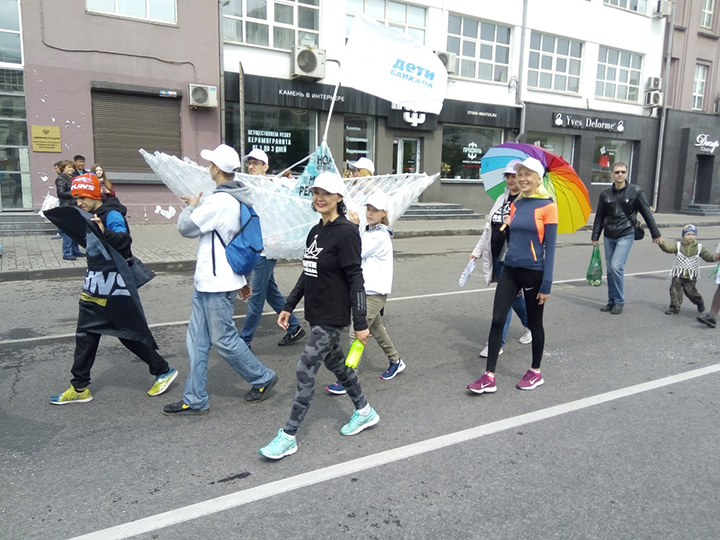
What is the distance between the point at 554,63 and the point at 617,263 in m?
18.7

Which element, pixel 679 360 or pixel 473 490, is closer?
pixel 473 490

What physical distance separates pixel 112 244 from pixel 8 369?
1.98m

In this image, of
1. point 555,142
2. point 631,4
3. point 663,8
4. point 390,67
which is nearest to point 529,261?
point 390,67

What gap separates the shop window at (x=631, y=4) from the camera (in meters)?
24.3

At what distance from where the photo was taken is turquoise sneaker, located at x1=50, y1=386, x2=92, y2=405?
422cm

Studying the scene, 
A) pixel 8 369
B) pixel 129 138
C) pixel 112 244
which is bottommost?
pixel 8 369

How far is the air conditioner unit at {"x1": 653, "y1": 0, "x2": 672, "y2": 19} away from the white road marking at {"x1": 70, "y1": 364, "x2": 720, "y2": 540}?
2625 cm

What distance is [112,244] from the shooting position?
3963 millimetres

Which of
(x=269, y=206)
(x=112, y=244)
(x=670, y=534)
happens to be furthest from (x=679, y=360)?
(x=112, y=244)

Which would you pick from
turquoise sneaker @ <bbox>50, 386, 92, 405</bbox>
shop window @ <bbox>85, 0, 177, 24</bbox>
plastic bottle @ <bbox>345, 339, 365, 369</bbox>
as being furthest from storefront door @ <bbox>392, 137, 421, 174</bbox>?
plastic bottle @ <bbox>345, 339, 365, 369</bbox>

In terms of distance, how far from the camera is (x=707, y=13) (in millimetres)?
27172

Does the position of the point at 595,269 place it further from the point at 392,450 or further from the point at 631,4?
the point at 631,4

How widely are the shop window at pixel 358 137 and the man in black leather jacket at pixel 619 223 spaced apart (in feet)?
40.9

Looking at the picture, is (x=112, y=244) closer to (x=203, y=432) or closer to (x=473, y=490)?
(x=203, y=432)
